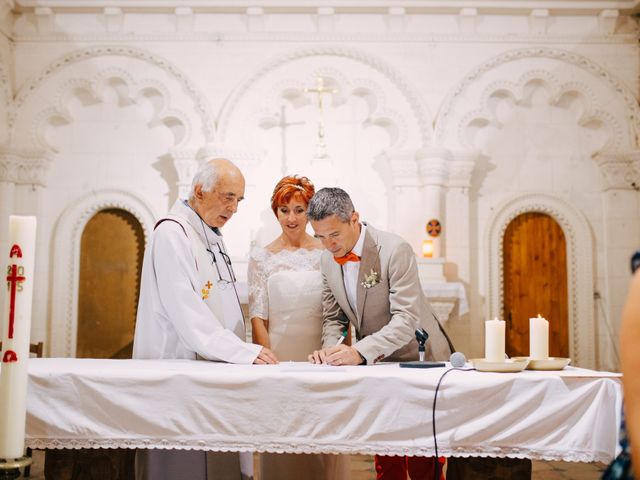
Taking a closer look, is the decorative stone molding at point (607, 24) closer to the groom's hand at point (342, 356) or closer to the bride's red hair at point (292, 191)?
the bride's red hair at point (292, 191)

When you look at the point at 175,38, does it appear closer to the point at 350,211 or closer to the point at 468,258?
the point at 468,258

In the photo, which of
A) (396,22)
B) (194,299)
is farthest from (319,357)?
(396,22)

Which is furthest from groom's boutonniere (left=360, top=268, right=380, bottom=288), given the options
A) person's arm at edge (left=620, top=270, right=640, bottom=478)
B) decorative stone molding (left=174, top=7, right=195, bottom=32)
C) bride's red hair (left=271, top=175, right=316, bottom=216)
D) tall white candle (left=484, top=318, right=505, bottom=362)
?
decorative stone molding (left=174, top=7, right=195, bottom=32)

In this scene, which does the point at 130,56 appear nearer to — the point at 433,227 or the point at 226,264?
the point at 433,227

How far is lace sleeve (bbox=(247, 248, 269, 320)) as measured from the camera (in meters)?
4.17

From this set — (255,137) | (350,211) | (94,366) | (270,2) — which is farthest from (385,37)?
(94,366)

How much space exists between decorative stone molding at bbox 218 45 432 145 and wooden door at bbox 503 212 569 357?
5.94ft

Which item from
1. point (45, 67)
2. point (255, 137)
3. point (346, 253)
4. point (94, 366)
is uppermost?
point (45, 67)

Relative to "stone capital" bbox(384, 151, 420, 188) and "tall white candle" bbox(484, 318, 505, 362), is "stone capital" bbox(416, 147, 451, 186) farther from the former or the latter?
"tall white candle" bbox(484, 318, 505, 362)

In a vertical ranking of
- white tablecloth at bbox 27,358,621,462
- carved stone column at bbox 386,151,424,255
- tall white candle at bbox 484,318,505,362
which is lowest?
white tablecloth at bbox 27,358,621,462

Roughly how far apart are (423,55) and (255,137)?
240 cm

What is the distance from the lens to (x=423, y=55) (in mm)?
9070

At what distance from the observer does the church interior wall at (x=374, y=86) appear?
8.95 meters

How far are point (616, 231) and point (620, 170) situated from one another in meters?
0.78
